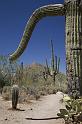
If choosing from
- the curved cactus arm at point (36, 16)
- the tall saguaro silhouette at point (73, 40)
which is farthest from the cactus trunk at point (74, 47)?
the curved cactus arm at point (36, 16)

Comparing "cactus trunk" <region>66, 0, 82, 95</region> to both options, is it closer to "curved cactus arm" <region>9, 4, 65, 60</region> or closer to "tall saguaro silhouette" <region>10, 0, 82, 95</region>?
"tall saguaro silhouette" <region>10, 0, 82, 95</region>

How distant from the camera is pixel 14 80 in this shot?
27750mm

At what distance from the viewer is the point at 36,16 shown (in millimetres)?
8094

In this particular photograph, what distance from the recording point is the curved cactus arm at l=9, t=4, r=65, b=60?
782 centimetres

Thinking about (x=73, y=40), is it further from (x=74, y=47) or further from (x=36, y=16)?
(x=36, y=16)

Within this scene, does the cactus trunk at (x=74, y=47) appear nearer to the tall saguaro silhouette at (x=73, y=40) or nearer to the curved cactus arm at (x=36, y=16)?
the tall saguaro silhouette at (x=73, y=40)

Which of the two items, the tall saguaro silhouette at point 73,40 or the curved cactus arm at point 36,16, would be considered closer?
the tall saguaro silhouette at point 73,40

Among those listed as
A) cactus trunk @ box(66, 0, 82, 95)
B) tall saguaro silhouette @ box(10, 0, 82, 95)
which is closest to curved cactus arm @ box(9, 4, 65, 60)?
tall saguaro silhouette @ box(10, 0, 82, 95)

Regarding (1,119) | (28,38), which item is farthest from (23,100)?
(28,38)

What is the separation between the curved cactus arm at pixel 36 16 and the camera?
Answer: 25.7ft

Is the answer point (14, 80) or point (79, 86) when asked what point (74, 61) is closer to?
point (79, 86)

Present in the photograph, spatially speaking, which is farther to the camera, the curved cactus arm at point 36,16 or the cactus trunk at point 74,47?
the curved cactus arm at point 36,16

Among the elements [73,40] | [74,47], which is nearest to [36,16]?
[73,40]

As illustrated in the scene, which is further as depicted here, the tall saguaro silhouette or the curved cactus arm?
the curved cactus arm
